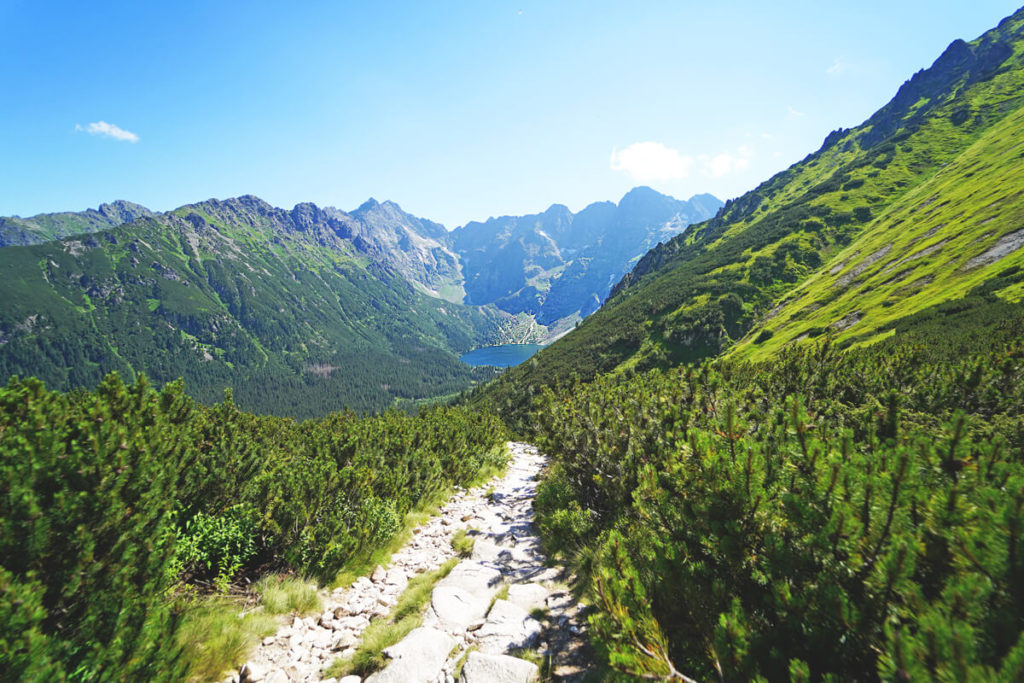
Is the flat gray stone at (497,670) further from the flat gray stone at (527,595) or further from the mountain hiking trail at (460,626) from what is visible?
the flat gray stone at (527,595)

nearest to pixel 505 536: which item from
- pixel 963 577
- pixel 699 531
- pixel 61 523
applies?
pixel 699 531

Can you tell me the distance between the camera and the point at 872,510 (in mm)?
2986

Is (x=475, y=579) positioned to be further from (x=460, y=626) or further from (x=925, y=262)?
(x=925, y=262)

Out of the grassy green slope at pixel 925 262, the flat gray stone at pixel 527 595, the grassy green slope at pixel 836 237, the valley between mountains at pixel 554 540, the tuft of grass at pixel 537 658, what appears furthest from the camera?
the grassy green slope at pixel 836 237

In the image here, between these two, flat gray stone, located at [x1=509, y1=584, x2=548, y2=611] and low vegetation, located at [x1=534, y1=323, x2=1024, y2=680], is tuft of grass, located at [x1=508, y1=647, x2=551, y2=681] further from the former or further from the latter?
low vegetation, located at [x1=534, y1=323, x2=1024, y2=680]

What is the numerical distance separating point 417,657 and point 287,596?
3156 mm

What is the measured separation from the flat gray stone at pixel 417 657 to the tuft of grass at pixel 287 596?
7.81ft

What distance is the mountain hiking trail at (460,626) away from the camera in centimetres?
576

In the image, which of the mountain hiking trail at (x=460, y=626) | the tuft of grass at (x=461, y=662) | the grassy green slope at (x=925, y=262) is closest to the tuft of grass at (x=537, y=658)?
the mountain hiking trail at (x=460, y=626)

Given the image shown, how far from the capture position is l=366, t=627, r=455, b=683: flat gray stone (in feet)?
18.8

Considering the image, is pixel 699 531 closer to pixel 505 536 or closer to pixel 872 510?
pixel 872 510

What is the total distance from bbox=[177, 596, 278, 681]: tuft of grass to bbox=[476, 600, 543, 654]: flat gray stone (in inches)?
144

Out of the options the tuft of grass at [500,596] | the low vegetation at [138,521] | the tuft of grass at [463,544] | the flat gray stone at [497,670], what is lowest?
the tuft of grass at [463,544]

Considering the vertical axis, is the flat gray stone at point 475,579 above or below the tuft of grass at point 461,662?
below
